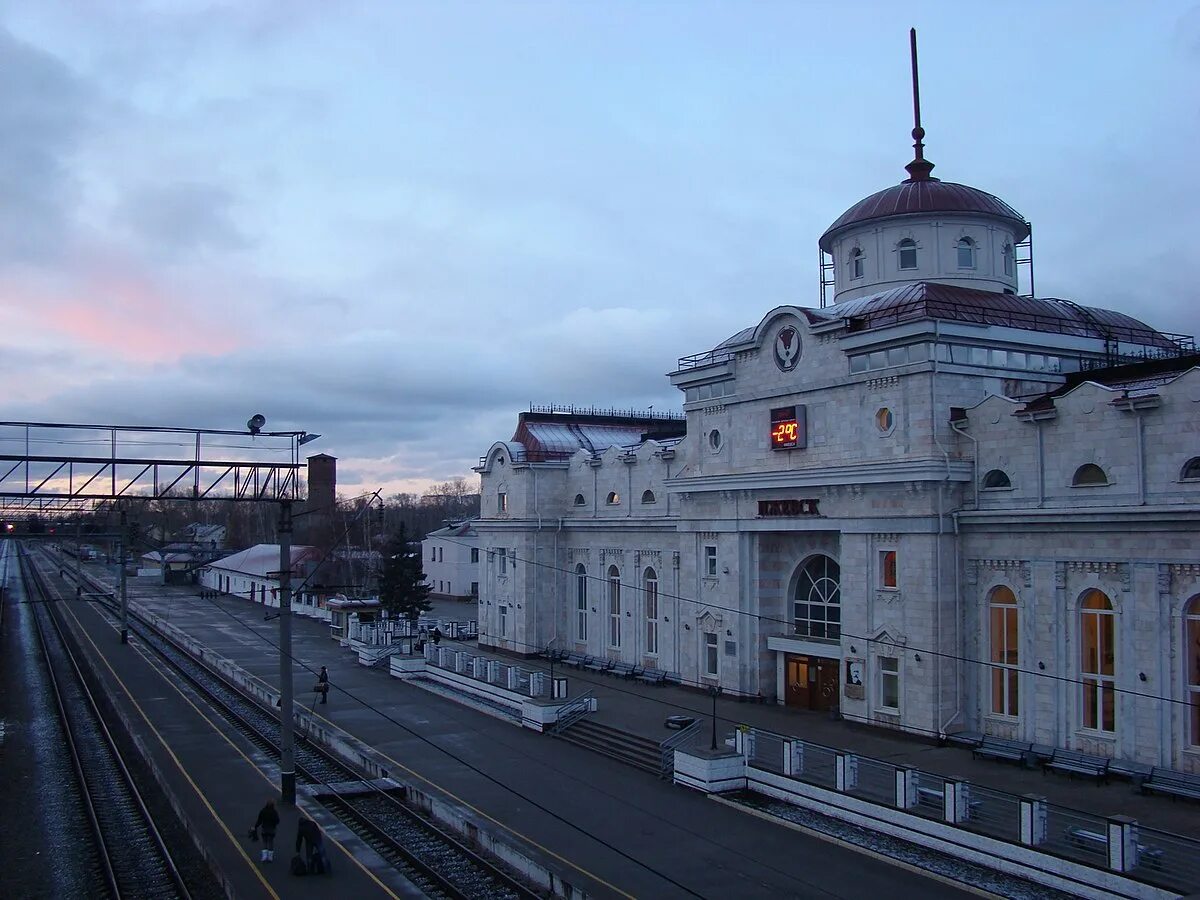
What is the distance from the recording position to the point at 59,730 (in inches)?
1325

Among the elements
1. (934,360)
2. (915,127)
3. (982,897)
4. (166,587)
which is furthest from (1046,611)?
(166,587)

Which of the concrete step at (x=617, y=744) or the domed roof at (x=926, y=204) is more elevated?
the domed roof at (x=926, y=204)

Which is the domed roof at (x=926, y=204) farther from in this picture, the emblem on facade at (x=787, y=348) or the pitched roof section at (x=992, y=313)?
the emblem on facade at (x=787, y=348)

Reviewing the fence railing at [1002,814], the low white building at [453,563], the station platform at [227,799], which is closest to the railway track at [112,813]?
the station platform at [227,799]

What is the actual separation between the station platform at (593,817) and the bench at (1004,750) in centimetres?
665

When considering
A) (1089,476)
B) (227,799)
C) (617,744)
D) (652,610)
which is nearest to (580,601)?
(652,610)

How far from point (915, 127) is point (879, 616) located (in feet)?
67.6

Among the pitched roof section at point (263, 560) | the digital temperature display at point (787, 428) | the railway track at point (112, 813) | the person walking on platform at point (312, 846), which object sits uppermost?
the digital temperature display at point (787, 428)

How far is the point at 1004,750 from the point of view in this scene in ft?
81.2

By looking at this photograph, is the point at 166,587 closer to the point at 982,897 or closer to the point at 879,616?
the point at 879,616

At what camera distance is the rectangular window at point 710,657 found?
35938 mm

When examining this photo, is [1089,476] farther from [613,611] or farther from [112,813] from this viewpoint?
[112,813]

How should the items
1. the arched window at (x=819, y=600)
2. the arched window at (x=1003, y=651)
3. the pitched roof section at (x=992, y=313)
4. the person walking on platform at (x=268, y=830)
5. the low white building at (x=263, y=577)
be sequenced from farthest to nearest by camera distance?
1. the low white building at (x=263, y=577)
2. the arched window at (x=819, y=600)
3. the pitched roof section at (x=992, y=313)
4. the arched window at (x=1003, y=651)
5. the person walking on platform at (x=268, y=830)

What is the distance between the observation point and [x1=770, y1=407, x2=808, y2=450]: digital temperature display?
31.5m
